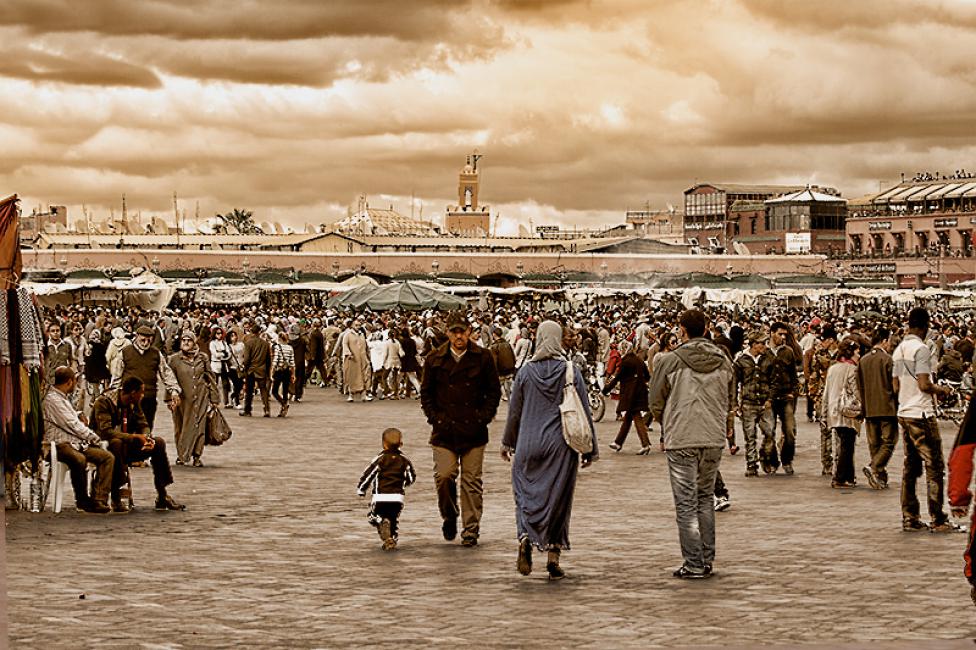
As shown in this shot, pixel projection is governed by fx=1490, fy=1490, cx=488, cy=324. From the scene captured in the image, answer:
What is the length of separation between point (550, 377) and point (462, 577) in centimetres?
136

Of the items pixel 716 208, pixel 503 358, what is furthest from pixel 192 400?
pixel 716 208

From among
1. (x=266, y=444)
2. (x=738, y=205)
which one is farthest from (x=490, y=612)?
(x=738, y=205)

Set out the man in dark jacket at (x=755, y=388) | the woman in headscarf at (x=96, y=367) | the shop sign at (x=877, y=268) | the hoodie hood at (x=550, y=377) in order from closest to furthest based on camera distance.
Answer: the hoodie hood at (x=550, y=377)
the man in dark jacket at (x=755, y=388)
the woman in headscarf at (x=96, y=367)
the shop sign at (x=877, y=268)

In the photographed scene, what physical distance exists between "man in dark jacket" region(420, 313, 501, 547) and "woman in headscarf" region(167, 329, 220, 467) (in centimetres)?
587

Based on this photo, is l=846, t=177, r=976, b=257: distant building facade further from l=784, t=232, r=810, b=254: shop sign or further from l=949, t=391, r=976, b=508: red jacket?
l=949, t=391, r=976, b=508: red jacket

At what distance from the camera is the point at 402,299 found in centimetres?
A: 3572

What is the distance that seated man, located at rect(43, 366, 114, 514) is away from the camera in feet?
39.3

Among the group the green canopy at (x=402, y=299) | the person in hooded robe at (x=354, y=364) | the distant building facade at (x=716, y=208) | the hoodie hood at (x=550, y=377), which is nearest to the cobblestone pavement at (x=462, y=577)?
the hoodie hood at (x=550, y=377)

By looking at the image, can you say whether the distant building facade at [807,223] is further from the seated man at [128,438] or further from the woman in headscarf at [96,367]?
the seated man at [128,438]

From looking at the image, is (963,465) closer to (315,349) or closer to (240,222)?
(315,349)

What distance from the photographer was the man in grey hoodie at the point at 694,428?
8883 mm

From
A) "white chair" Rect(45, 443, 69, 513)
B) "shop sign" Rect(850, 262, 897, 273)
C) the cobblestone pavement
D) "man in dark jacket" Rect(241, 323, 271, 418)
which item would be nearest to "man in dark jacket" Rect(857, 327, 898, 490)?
the cobblestone pavement

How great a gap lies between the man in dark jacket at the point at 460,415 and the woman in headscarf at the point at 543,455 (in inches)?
41.4

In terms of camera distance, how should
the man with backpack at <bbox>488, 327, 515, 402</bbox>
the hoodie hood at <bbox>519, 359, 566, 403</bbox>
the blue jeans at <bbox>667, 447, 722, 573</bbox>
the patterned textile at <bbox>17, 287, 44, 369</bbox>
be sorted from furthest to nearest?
the man with backpack at <bbox>488, 327, 515, 402</bbox> → the patterned textile at <bbox>17, 287, 44, 369</bbox> → the hoodie hood at <bbox>519, 359, 566, 403</bbox> → the blue jeans at <bbox>667, 447, 722, 573</bbox>
